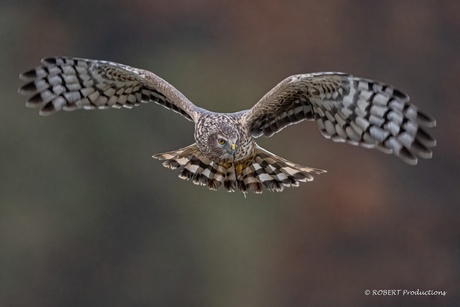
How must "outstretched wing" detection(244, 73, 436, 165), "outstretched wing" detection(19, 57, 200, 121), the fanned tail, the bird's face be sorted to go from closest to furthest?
"outstretched wing" detection(244, 73, 436, 165) < the bird's face < "outstretched wing" detection(19, 57, 200, 121) < the fanned tail

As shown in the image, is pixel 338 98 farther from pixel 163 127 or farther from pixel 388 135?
pixel 163 127

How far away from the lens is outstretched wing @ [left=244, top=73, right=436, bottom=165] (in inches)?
230

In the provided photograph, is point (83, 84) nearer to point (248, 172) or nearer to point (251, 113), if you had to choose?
point (251, 113)

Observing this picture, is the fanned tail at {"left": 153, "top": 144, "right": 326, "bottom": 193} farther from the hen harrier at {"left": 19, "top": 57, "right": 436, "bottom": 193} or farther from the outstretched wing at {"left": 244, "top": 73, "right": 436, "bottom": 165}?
the outstretched wing at {"left": 244, "top": 73, "right": 436, "bottom": 165}

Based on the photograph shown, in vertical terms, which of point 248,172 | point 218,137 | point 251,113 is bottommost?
point 248,172

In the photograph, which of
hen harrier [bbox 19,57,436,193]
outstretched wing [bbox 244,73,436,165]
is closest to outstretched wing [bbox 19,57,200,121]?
hen harrier [bbox 19,57,436,193]

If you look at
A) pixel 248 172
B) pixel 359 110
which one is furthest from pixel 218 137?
pixel 359 110

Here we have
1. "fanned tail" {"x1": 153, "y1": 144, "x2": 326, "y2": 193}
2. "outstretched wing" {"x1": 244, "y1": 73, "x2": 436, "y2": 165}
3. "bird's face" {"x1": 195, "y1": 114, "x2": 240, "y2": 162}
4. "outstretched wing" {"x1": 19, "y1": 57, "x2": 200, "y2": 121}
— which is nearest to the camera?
"outstretched wing" {"x1": 244, "y1": 73, "x2": 436, "y2": 165}

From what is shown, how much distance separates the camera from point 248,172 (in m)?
6.96

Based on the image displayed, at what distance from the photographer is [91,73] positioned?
682 cm

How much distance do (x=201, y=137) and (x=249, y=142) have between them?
334mm

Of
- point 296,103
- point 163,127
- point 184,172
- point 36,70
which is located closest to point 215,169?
point 184,172

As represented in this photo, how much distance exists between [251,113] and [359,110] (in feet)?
2.81

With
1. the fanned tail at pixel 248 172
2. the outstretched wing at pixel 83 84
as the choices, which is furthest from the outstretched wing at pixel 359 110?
the outstretched wing at pixel 83 84
